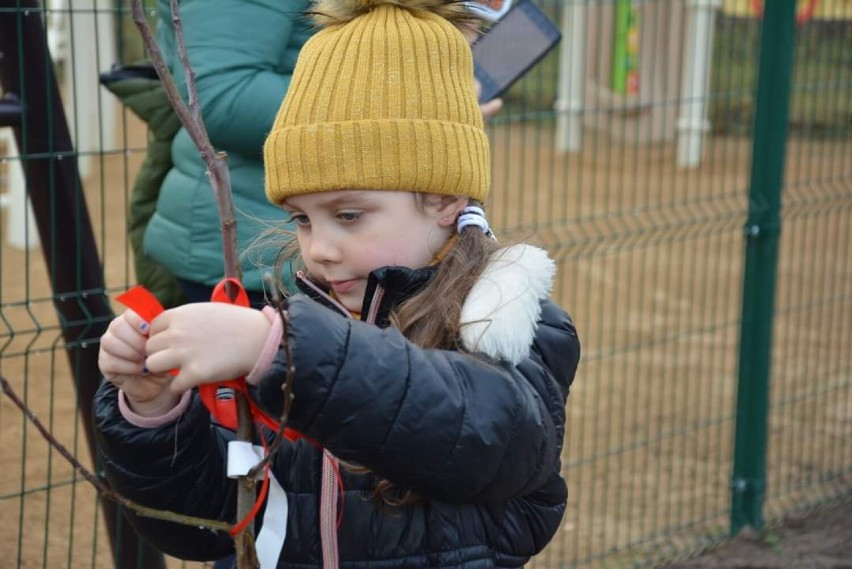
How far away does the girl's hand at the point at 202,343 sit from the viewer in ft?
3.85

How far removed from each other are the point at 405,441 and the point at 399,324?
27cm

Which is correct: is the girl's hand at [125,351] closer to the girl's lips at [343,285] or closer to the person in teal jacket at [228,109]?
the girl's lips at [343,285]

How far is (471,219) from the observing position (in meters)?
1.73

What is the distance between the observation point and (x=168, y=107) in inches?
109

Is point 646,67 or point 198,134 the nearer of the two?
point 198,134

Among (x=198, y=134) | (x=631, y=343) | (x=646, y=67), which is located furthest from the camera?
(x=646, y=67)

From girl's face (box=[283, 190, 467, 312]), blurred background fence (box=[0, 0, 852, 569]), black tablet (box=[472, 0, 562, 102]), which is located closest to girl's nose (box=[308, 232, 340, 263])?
girl's face (box=[283, 190, 467, 312])

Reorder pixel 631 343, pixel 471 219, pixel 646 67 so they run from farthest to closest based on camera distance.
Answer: pixel 646 67 → pixel 631 343 → pixel 471 219

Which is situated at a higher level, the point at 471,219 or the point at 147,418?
the point at 471,219

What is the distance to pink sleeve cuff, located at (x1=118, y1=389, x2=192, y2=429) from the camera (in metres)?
1.49

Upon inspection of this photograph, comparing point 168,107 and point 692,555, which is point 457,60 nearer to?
point 168,107

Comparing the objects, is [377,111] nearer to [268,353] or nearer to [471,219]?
[471,219]

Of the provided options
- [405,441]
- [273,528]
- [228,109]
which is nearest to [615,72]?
[228,109]

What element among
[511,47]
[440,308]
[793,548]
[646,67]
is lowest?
[793,548]
